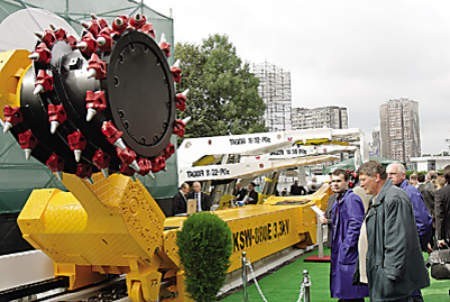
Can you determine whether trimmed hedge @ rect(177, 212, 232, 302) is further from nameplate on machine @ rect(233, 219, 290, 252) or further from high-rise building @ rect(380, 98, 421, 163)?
high-rise building @ rect(380, 98, 421, 163)

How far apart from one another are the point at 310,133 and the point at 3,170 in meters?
8.57

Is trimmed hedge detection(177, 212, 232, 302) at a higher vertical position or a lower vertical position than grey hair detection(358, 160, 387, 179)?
lower

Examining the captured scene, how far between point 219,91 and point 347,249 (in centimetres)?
2682

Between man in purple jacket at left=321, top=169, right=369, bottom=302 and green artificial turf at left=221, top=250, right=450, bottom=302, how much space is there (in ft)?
5.87

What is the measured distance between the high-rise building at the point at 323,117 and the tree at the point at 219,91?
50.5 m

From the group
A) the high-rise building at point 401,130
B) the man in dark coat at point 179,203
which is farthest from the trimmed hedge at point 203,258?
the high-rise building at point 401,130

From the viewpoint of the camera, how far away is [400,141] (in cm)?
8212

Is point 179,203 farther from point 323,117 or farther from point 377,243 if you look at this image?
point 323,117

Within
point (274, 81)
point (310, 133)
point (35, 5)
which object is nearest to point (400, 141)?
point (274, 81)

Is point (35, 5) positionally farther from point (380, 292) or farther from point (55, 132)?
point (380, 292)

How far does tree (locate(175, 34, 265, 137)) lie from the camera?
31.1 metres

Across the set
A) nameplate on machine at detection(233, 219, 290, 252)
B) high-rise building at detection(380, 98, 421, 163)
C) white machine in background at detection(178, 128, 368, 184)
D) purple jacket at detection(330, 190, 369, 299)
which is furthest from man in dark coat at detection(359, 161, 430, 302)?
high-rise building at detection(380, 98, 421, 163)

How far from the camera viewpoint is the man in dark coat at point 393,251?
403 centimetres

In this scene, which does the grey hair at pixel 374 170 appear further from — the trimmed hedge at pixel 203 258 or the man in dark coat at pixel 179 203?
the man in dark coat at pixel 179 203
